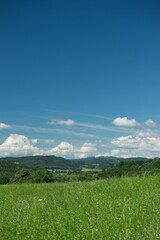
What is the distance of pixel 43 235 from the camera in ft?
25.0

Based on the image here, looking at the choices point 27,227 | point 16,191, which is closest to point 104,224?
point 27,227

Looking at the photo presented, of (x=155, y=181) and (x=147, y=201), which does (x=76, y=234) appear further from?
(x=155, y=181)

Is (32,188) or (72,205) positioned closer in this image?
(72,205)

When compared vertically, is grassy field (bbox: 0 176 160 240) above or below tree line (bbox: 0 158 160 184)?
below

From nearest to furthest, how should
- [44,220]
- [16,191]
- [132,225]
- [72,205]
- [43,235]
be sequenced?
[132,225] < [43,235] < [44,220] < [72,205] < [16,191]

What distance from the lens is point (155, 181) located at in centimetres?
1405

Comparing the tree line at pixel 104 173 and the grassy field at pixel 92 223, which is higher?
the tree line at pixel 104 173

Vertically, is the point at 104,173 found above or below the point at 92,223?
above

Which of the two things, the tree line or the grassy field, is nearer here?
the grassy field

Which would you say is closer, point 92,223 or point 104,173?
point 92,223

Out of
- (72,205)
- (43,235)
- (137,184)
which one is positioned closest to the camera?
(43,235)

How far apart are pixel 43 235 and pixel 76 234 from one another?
0.81 meters

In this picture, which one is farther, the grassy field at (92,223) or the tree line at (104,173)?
the tree line at (104,173)

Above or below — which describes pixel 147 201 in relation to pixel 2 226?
above
